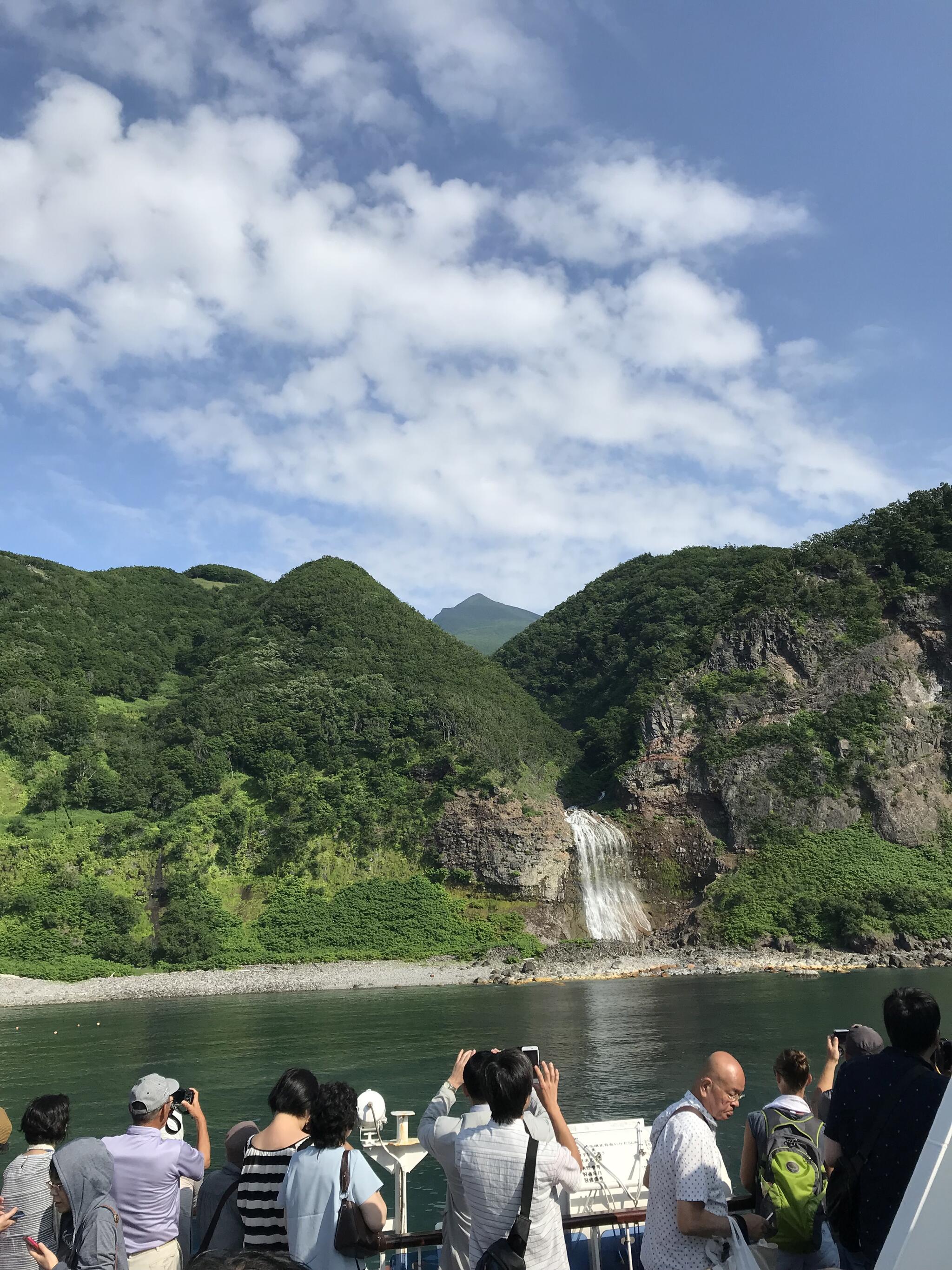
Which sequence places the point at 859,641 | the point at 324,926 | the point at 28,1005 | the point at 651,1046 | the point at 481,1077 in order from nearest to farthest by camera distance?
the point at 481,1077 → the point at 651,1046 → the point at 28,1005 → the point at 324,926 → the point at 859,641

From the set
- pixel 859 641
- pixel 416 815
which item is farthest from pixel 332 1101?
pixel 859 641

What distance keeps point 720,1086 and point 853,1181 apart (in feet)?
2.50

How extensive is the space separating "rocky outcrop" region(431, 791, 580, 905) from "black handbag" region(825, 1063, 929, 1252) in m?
57.3

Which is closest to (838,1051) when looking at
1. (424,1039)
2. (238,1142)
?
(238,1142)

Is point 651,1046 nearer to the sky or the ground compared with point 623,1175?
nearer to the ground

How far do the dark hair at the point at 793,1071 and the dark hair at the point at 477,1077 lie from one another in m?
1.54

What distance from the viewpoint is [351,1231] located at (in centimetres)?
372

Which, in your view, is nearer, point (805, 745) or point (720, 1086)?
point (720, 1086)

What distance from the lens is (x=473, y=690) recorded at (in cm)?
8919

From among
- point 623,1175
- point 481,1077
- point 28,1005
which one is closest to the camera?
point 481,1077

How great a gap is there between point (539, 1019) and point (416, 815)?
35637 millimetres

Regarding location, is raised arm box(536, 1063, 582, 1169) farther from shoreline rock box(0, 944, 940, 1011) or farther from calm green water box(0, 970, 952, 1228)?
shoreline rock box(0, 944, 940, 1011)

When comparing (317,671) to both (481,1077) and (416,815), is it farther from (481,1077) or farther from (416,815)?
(481,1077)

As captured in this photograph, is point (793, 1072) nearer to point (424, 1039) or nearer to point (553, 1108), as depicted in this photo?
point (553, 1108)
